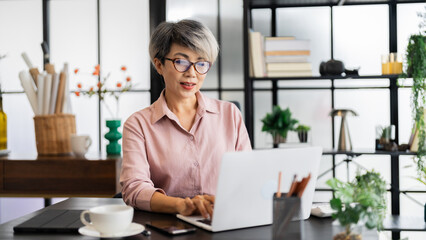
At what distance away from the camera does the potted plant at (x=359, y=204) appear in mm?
1063

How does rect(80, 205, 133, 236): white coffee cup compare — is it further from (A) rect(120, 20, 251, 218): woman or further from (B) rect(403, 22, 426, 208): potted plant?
(B) rect(403, 22, 426, 208): potted plant

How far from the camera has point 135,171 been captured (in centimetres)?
175

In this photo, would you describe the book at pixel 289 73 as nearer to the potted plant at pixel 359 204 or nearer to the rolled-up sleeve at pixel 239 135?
the rolled-up sleeve at pixel 239 135

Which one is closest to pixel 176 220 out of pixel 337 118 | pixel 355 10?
pixel 337 118

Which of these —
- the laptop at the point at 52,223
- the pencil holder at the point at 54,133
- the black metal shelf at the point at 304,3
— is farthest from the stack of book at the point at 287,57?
the laptop at the point at 52,223

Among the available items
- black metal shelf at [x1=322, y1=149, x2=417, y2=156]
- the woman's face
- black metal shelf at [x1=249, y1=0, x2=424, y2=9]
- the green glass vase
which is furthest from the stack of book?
the woman's face

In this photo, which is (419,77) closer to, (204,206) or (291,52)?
(291,52)

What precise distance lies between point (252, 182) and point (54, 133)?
2235 mm

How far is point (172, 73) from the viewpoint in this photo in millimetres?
1858

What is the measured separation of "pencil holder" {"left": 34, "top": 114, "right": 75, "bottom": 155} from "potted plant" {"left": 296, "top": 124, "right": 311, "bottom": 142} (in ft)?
5.06

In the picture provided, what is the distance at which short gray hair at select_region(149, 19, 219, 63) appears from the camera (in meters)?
1.85

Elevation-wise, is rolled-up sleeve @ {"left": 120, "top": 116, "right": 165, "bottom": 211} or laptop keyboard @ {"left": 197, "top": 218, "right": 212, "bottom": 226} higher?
rolled-up sleeve @ {"left": 120, "top": 116, "right": 165, "bottom": 211}

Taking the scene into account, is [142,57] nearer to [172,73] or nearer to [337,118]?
[337,118]

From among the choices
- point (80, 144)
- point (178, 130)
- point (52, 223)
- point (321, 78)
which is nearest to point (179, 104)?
point (178, 130)
